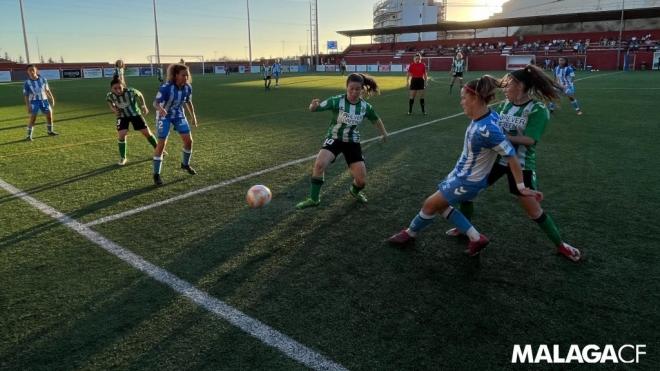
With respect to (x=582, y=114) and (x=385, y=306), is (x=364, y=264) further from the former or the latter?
(x=582, y=114)

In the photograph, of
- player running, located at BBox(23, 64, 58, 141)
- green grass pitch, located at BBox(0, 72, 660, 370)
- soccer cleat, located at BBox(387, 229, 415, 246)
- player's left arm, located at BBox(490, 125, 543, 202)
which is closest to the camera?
green grass pitch, located at BBox(0, 72, 660, 370)

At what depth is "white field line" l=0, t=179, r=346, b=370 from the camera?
282 centimetres

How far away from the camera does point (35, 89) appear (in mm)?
11852

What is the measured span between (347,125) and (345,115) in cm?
14

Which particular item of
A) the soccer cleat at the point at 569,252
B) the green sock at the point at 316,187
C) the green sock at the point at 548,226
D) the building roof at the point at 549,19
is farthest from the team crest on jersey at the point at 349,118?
the building roof at the point at 549,19

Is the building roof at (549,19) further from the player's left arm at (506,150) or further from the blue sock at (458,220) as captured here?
the player's left arm at (506,150)

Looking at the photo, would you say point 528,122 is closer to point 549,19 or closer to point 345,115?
point 345,115

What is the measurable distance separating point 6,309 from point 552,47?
6043 centimetres

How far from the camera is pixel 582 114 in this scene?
14.0 metres

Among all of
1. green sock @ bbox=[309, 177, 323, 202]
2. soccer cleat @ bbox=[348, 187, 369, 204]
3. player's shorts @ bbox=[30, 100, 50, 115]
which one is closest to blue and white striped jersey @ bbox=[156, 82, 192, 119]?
green sock @ bbox=[309, 177, 323, 202]

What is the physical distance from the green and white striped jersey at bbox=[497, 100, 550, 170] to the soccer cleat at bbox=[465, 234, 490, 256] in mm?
765

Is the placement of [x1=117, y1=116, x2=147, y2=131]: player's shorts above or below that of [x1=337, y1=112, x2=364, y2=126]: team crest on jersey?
below

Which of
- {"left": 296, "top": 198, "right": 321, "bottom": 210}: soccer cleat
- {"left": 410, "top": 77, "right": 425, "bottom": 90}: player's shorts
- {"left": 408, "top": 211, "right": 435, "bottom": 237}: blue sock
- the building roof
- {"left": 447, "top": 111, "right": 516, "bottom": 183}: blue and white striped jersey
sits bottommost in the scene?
{"left": 296, "top": 198, "right": 321, "bottom": 210}: soccer cleat

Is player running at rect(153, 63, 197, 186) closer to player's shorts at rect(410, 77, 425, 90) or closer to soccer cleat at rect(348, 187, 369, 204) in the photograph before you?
soccer cleat at rect(348, 187, 369, 204)
